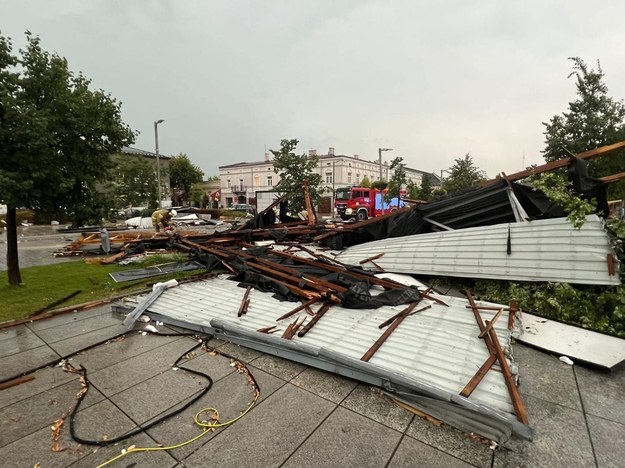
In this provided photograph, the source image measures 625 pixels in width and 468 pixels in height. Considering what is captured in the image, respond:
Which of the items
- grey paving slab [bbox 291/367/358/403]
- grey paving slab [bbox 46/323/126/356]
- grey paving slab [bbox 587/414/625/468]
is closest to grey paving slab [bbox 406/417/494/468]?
grey paving slab [bbox 291/367/358/403]

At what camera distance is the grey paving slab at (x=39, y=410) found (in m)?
2.73

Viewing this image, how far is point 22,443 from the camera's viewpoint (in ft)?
8.44

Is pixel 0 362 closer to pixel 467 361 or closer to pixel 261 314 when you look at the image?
pixel 261 314

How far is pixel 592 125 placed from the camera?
16016 millimetres

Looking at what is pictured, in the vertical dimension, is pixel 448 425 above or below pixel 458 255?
below

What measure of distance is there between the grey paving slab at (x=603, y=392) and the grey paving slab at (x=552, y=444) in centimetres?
27

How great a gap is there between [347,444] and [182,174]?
59662 millimetres

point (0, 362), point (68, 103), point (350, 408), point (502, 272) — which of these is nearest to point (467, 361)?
point (350, 408)

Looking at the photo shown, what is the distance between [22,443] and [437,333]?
4529mm

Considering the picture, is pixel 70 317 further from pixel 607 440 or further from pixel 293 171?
pixel 293 171

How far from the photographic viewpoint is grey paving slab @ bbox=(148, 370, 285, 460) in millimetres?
2625

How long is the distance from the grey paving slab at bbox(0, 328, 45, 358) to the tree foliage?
179ft

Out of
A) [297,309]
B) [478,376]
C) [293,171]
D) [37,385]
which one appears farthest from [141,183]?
[478,376]

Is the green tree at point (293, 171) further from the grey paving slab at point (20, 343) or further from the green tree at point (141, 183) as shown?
the green tree at point (141, 183)
